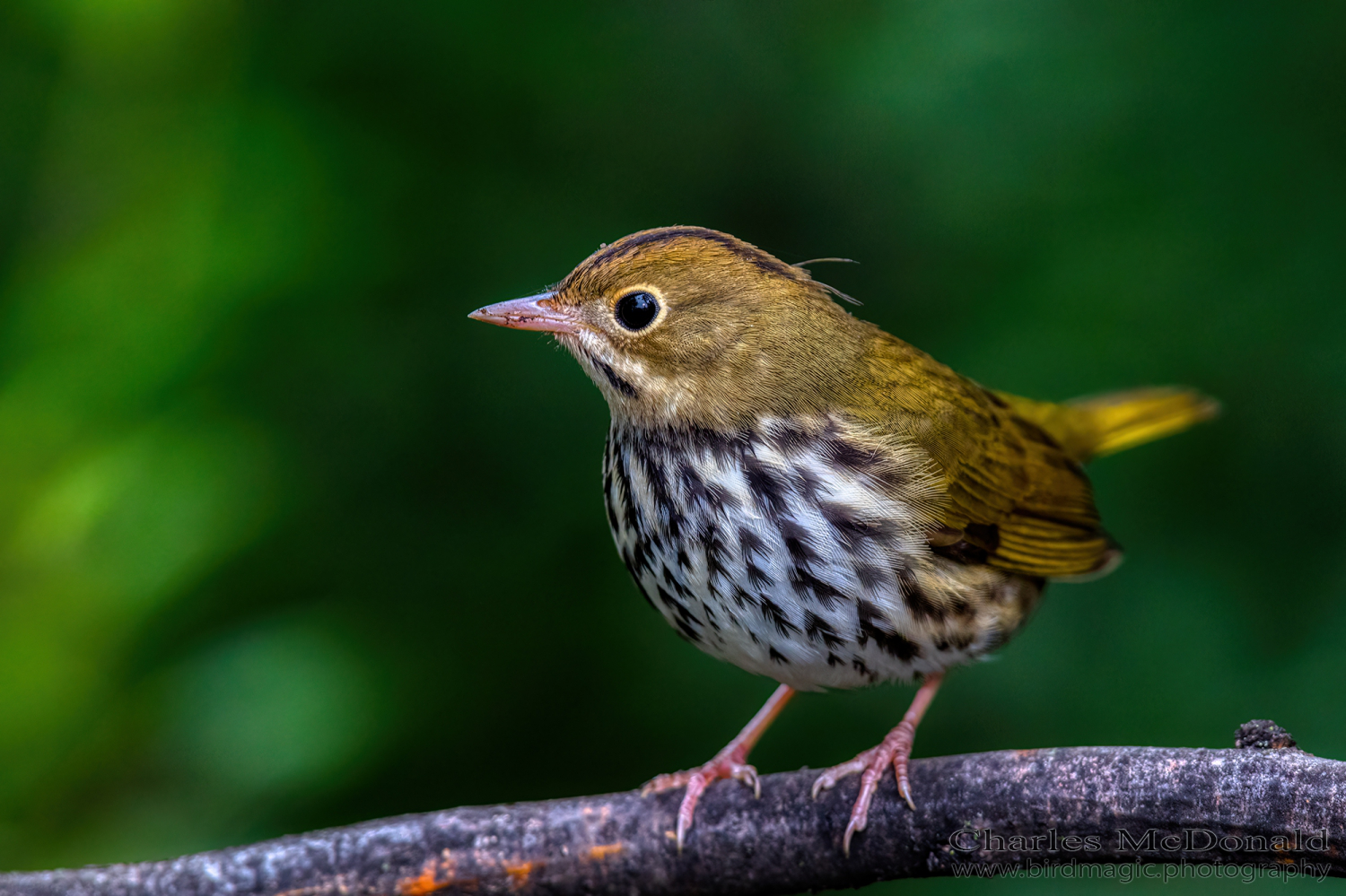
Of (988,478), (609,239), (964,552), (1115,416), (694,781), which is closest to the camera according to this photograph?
(694,781)

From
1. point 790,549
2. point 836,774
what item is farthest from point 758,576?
point 836,774

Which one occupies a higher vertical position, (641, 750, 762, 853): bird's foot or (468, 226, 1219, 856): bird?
(468, 226, 1219, 856): bird

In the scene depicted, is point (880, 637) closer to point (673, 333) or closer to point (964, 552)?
point (964, 552)

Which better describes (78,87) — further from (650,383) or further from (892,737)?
(892,737)

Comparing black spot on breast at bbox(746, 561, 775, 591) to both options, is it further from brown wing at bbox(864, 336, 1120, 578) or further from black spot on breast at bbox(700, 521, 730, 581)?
brown wing at bbox(864, 336, 1120, 578)

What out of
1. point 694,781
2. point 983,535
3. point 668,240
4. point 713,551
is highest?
point 668,240

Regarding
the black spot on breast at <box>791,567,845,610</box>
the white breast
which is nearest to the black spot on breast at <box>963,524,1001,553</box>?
the white breast

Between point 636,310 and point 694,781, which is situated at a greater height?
point 636,310

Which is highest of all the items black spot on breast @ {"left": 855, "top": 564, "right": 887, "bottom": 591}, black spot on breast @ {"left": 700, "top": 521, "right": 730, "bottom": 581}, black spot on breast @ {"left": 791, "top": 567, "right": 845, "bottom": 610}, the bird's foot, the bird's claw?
black spot on breast @ {"left": 855, "top": 564, "right": 887, "bottom": 591}
